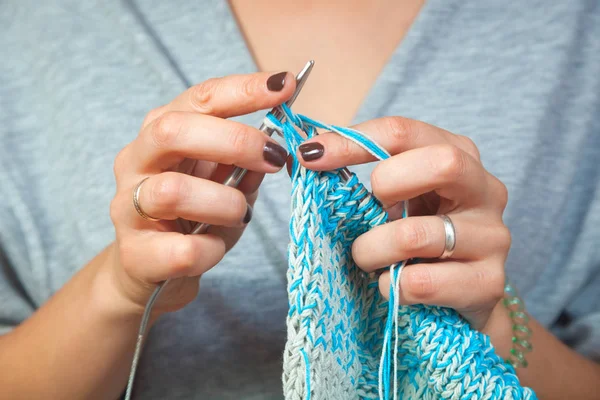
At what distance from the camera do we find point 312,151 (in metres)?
0.52

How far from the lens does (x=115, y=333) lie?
0.65 m

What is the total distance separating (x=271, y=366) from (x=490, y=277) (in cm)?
43

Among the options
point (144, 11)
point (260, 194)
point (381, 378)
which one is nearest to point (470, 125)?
point (260, 194)

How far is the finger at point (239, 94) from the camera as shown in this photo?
0.53m

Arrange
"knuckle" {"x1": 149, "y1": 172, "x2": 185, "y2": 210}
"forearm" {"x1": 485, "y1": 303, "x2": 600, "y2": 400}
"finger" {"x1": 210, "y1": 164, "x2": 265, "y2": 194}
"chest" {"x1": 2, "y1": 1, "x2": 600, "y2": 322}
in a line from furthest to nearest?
"chest" {"x1": 2, "y1": 1, "x2": 600, "y2": 322}
"forearm" {"x1": 485, "y1": 303, "x2": 600, "y2": 400}
"finger" {"x1": 210, "y1": 164, "x2": 265, "y2": 194}
"knuckle" {"x1": 149, "y1": 172, "x2": 185, "y2": 210}

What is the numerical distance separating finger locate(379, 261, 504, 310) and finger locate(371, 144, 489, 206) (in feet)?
0.28

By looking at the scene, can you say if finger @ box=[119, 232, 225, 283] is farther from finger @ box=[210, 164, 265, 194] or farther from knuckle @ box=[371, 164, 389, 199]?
knuckle @ box=[371, 164, 389, 199]

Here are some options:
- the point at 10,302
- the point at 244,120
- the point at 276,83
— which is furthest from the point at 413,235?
the point at 10,302

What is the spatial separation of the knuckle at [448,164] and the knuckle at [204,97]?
0.83ft

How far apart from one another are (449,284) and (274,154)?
24 centimetres

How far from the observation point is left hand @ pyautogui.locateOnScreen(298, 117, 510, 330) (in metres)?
0.52

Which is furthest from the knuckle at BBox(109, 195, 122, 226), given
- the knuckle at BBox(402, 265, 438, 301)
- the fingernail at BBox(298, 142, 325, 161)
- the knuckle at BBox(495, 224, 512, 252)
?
the knuckle at BBox(495, 224, 512, 252)

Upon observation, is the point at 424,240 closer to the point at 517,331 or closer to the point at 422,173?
the point at 422,173

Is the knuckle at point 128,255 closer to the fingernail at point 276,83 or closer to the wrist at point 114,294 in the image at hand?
the wrist at point 114,294
